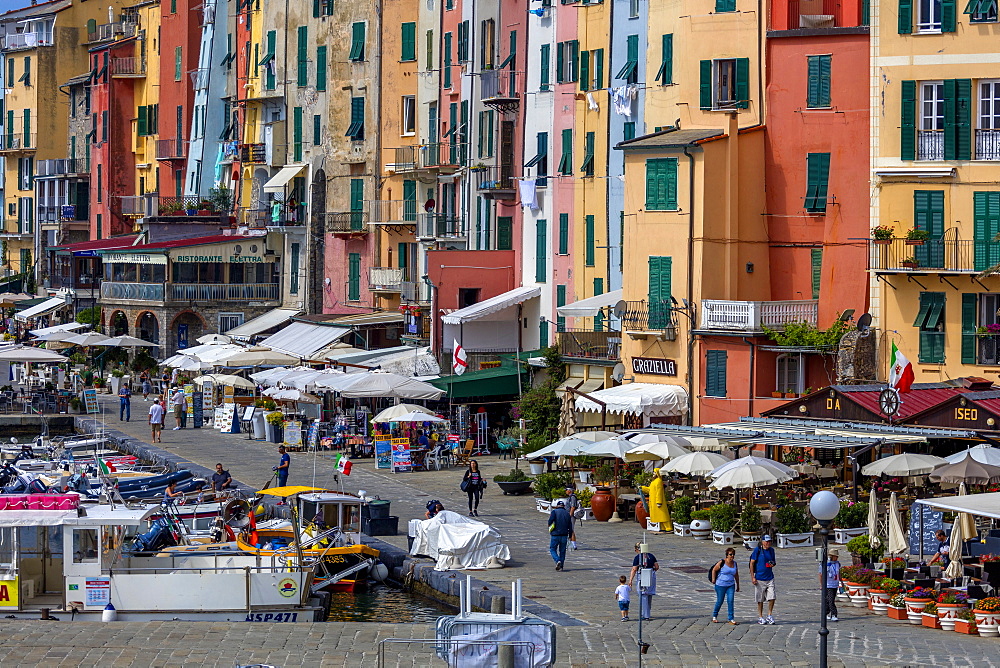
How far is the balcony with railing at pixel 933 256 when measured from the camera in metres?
42.0

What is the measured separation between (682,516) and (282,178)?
42.5m

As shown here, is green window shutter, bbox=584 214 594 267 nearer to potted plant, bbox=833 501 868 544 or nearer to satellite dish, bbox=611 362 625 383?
satellite dish, bbox=611 362 625 383

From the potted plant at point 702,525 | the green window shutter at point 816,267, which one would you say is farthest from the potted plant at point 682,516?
the green window shutter at point 816,267

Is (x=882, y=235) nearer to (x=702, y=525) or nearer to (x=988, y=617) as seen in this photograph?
(x=702, y=525)

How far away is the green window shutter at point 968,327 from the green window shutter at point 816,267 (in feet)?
16.8

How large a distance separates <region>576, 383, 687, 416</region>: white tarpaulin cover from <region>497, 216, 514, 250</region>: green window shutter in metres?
13.2

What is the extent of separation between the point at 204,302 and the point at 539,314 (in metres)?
24.8

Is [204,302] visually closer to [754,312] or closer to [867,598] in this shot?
[754,312]

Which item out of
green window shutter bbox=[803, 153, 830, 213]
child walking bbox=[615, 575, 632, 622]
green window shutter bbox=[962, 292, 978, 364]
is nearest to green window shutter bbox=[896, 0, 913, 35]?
green window shutter bbox=[803, 153, 830, 213]

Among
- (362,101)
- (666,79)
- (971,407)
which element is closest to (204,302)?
(362,101)

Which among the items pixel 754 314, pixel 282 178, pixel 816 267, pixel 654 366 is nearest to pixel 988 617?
pixel 754 314

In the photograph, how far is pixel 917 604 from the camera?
26.9m

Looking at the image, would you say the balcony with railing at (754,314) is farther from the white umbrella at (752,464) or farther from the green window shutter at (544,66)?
the green window shutter at (544,66)

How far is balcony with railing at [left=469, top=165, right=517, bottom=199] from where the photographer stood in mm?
58625
